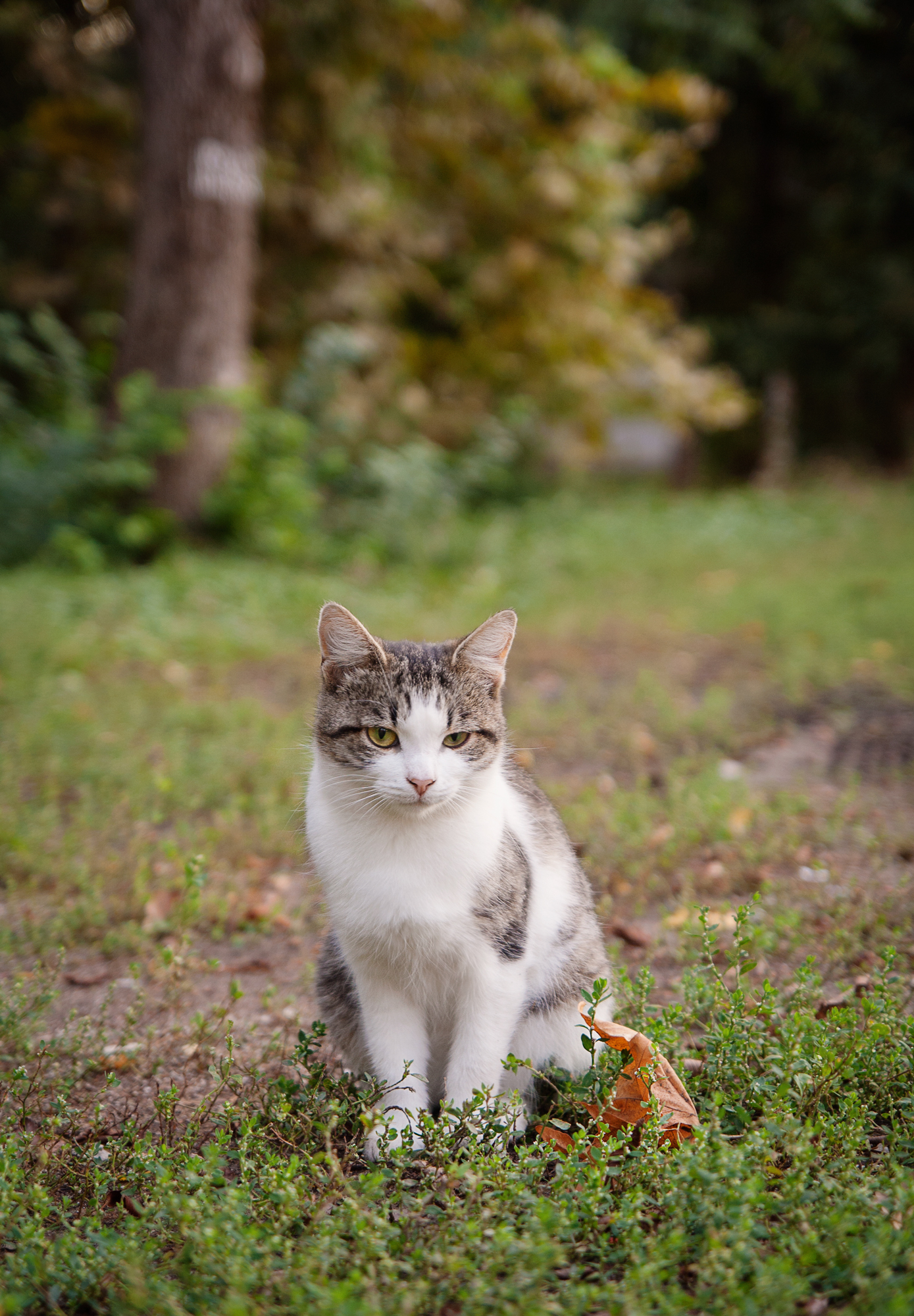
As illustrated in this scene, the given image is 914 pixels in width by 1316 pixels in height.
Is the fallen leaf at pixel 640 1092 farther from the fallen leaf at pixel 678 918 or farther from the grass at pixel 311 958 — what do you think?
the fallen leaf at pixel 678 918

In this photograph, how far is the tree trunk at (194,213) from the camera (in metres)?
7.41

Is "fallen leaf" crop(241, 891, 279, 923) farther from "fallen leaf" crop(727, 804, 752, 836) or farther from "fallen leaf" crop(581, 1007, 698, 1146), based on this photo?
"fallen leaf" crop(727, 804, 752, 836)

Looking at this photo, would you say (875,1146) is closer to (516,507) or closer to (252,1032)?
(252,1032)

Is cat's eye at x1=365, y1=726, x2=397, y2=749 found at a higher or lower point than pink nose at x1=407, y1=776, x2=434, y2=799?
higher

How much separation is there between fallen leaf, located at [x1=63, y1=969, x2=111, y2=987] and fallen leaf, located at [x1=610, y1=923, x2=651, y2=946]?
168 cm

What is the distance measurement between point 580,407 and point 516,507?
1.84 meters

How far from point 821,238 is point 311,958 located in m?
15.4

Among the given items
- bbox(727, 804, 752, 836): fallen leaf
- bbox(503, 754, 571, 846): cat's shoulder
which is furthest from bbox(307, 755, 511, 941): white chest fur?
bbox(727, 804, 752, 836): fallen leaf

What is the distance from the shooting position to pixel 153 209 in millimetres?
7574

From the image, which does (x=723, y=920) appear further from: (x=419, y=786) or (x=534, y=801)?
(x=419, y=786)

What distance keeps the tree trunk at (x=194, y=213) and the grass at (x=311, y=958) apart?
1.44 meters

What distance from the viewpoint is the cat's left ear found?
8.28 ft

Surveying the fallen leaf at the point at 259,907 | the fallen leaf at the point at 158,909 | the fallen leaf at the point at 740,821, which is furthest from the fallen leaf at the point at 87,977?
the fallen leaf at the point at 740,821

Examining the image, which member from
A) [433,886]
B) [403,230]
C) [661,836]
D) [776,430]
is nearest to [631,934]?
[661,836]
